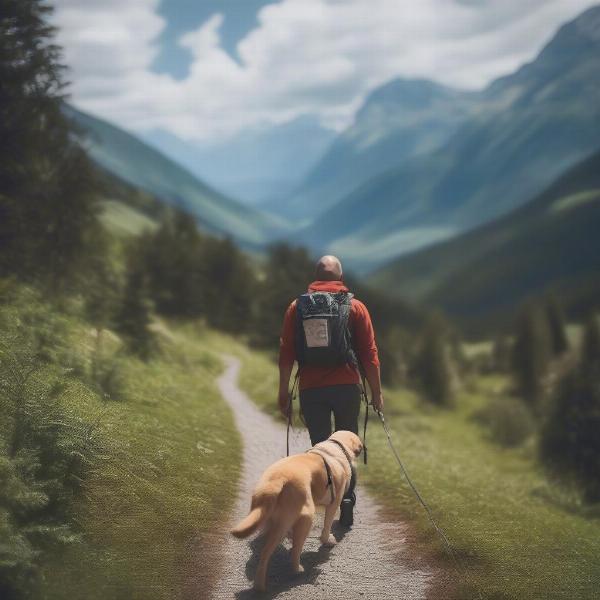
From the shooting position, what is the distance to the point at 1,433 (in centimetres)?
841

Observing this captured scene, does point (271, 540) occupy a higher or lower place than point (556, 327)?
lower

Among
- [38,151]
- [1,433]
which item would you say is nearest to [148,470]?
[1,433]

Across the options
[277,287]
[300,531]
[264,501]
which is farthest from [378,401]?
[277,287]

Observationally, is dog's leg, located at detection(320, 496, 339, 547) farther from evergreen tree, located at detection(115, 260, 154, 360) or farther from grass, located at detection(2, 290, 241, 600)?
evergreen tree, located at detection(115, 260, 154, 360)

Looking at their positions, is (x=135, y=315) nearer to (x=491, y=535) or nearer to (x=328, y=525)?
(x=328, y=525)

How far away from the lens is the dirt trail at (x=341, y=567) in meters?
7.75

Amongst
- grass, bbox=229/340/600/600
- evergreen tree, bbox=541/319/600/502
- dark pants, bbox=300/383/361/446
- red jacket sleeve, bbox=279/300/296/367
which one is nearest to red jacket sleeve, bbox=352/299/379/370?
dark pants, bbox=300/383/361/446

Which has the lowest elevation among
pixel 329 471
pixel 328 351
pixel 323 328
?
pixel 329 471

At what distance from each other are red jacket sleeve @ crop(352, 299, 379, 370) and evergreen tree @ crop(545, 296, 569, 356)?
101m

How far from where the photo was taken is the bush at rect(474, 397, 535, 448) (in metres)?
66.1

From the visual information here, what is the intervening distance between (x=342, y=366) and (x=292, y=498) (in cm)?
232

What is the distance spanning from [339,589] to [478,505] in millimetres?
5581

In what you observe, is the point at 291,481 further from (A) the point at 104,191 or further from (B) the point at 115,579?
(A) the point at 104,191

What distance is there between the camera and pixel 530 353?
91.7m
